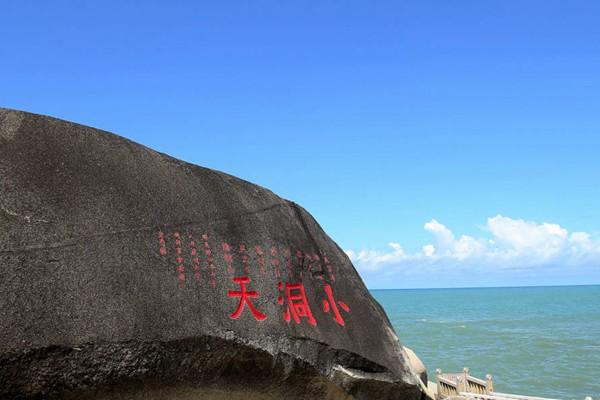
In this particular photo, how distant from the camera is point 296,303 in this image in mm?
4926

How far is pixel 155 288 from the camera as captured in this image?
3988mm

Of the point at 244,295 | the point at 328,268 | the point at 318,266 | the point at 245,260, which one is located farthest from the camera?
the point at 328,268

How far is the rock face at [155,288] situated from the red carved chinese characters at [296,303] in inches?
0.5

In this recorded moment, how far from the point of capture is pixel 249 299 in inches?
179

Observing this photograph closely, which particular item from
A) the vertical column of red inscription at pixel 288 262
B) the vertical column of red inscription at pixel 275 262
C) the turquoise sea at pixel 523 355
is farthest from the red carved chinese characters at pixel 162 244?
the turquoise sea at pixel 523 355

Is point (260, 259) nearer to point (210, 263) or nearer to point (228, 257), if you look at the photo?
point (228, 257)

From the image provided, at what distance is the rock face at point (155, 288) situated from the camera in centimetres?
351

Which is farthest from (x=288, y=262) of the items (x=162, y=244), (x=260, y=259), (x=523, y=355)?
(x=523, y=355)

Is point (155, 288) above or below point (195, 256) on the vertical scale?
below

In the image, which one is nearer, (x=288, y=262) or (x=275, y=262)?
(x=275, y=262)

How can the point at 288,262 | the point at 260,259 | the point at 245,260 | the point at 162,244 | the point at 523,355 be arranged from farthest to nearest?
the point at 523,355 → the point at 288,262 → the point at 260,259 → the point at 245,260 → the point at 162,244

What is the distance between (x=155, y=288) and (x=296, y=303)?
134 centimetres

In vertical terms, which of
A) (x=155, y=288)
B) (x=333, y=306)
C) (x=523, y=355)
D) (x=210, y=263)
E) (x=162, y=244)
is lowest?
(x=523, y=355)

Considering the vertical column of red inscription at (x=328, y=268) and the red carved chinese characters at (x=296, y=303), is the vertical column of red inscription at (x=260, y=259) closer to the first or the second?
the red carved chinese characters at (x=296, y=303)
